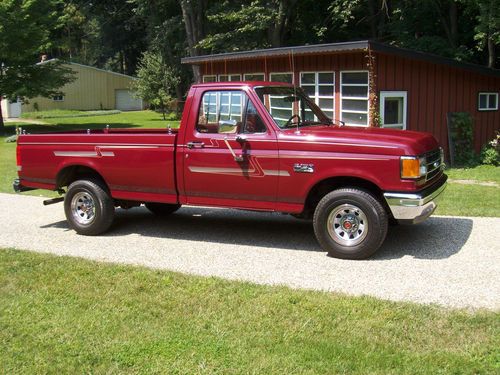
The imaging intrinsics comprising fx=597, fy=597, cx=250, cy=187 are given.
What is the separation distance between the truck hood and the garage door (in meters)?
50.8

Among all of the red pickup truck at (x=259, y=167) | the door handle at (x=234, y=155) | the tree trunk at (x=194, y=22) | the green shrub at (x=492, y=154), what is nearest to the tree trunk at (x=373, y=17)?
the tree trunk at (x=194, y=22)

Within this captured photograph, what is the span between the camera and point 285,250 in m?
7.07

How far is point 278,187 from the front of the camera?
6797 mm

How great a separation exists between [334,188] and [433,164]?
3.78ft

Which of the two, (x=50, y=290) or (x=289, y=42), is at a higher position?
(x=289, y=42)

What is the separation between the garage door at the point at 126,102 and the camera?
2197 inches

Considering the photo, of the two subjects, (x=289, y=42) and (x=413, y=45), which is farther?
(x=289, y=42)

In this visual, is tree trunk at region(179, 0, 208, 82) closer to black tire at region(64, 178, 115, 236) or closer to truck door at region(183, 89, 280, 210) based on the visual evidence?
black tire at region(64, 178, 115, 236)

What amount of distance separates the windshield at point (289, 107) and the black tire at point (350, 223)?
112cm

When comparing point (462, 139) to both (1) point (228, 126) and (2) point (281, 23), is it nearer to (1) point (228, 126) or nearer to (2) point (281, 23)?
(1) point (228, 126)

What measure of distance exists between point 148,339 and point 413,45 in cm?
2248

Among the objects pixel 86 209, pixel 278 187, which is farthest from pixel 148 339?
pixel 86 209

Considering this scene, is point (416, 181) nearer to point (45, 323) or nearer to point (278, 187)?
point (278, 187)

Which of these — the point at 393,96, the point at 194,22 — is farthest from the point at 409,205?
the point at 194,22
